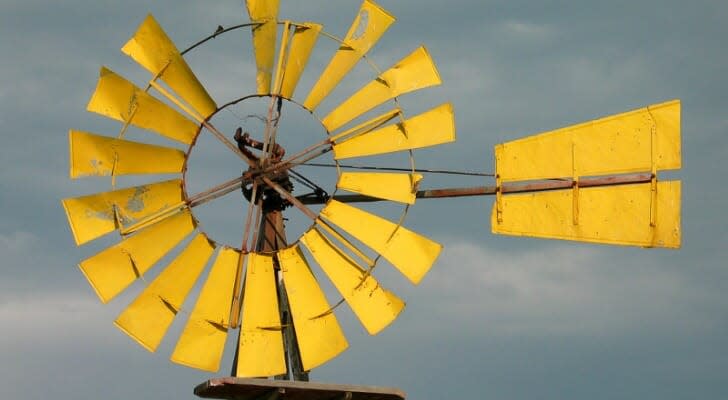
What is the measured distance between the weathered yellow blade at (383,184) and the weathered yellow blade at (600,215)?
0.89 m

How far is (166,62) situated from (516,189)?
3.57 meters

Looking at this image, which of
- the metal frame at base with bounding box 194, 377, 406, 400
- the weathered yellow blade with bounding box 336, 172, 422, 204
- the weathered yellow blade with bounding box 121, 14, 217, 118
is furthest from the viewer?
the weathered yellow blade with bounding box 336, 172, 422, 204

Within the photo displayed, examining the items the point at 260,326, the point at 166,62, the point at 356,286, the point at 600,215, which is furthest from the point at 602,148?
the point at 166,62

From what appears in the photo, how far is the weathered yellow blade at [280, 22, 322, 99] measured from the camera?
13.5 metres

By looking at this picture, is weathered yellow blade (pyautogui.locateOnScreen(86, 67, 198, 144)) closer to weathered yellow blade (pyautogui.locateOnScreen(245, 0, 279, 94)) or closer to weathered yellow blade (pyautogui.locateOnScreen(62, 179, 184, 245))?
weathered yellow blade (pyautogui.locateOnScreen(62, 179, 184, 245))

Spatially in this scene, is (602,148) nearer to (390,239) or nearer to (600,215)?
(600,215)

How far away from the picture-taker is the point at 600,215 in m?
13.3

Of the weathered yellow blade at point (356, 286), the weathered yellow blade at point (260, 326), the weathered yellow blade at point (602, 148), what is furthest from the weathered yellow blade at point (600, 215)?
the weathered yellow blade at point (260, 326)

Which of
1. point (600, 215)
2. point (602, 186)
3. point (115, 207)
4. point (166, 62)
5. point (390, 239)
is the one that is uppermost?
point (166, 62)

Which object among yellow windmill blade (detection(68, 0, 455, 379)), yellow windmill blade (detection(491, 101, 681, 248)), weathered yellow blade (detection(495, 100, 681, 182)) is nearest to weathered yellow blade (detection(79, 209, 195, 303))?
yellow windmill blade (detection(68, 0, 455, 379))

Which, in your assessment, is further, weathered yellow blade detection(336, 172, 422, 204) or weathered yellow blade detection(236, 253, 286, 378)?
weathered yellow blade detection(336, 172, 422, 204)

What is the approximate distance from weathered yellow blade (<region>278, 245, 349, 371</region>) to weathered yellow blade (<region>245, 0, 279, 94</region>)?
1645mm

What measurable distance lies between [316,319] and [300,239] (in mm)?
787

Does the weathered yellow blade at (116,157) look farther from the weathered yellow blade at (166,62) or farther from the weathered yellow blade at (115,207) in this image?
the weathered yellow blade at (166,62)
